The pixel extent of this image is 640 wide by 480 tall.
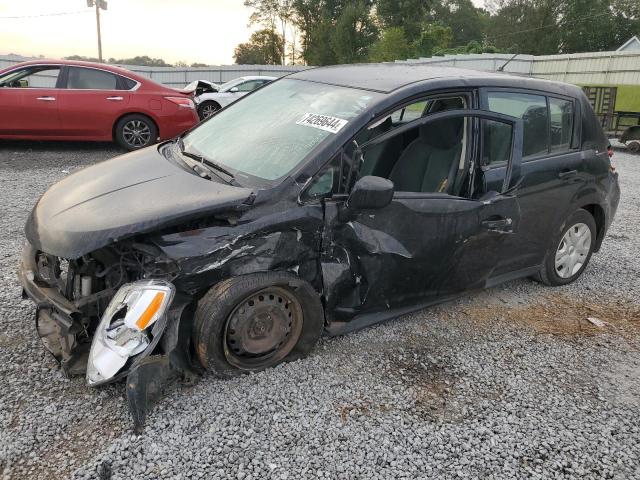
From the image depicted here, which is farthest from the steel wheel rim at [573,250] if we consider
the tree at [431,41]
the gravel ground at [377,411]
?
the tree at [431,41]

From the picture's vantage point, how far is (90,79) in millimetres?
8523

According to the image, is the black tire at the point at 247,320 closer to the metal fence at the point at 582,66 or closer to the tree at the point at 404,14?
the metal fence at the point at 582,66

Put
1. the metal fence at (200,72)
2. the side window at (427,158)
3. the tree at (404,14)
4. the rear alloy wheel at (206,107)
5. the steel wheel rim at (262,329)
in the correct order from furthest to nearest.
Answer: the tree at (404,14) < the metal fence at (200,72) < the rear alloy wheel at (206,107) < the side window at (427,158) < the steel wheel rim at (262,329)

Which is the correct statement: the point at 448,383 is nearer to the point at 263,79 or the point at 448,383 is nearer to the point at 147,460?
the point at 147,460

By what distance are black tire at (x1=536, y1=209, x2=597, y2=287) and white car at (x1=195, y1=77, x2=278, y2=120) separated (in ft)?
33.6

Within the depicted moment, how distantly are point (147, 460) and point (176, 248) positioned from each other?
0.95 metres

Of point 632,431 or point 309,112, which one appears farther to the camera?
point 309,112

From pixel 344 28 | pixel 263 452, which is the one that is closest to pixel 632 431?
pixel 263 452

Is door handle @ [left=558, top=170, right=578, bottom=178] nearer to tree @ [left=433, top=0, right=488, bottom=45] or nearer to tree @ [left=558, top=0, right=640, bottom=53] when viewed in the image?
tree @ [left=558, top=0, right=640, bottom=53]

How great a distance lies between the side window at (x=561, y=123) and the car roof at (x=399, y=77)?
11 centimetres

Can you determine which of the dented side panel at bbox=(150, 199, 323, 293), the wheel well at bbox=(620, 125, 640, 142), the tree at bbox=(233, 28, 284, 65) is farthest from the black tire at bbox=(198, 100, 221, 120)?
the tree at bbox=(233, 28, 284, 65)

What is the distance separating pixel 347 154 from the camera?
2844 mm

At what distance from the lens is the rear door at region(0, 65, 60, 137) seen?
8039 mm

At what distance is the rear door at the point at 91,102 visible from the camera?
8.33 m
